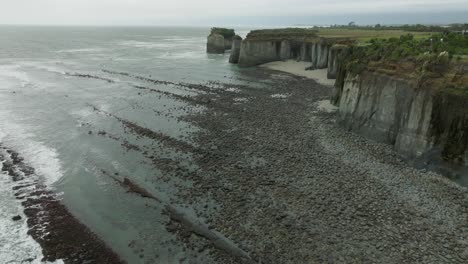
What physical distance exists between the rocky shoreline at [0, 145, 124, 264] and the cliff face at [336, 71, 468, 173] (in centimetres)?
2387

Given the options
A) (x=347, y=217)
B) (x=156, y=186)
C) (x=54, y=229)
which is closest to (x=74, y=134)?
(x=156, y=186)

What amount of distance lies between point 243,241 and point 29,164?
69.6 feet

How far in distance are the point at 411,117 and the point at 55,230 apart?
91.3 feet

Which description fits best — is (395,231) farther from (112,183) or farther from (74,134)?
(74,134)

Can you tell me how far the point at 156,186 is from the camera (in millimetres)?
27672

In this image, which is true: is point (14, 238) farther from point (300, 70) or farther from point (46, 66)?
point (46, 66)

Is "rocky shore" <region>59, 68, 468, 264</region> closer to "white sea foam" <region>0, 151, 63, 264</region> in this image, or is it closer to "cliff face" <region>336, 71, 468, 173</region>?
"cliff face" <region>336, 71, 468, 173</region>

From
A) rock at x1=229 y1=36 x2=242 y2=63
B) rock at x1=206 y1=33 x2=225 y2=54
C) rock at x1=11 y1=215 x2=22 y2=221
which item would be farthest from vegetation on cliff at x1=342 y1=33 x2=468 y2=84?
rock at x1=206 y1=33 x2=225 y2=54

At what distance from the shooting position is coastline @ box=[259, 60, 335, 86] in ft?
212

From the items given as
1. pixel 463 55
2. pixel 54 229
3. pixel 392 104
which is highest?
pixel 463 55

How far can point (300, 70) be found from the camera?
7556 cm

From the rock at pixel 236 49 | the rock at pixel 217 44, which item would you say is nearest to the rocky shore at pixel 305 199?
the rock at pixel 236 49

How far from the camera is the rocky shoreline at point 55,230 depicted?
19938 millimetres

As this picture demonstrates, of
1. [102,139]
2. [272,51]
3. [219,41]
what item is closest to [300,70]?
[272,51]
